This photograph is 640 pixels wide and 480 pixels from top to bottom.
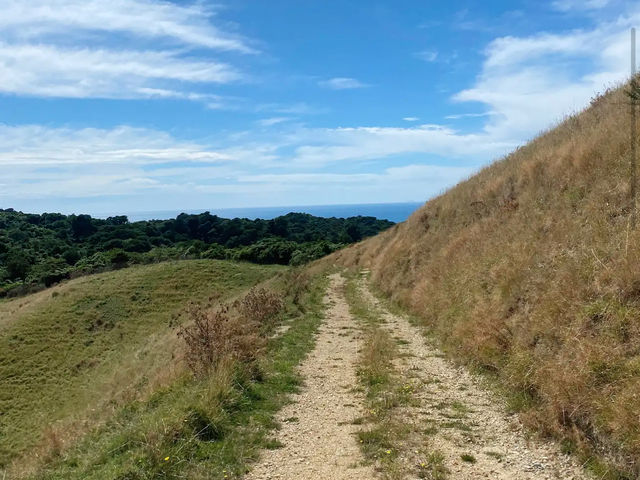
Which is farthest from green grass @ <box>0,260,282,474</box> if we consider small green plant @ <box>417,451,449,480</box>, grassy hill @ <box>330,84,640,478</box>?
grassy hill @ <box>330,84,640,478</box>

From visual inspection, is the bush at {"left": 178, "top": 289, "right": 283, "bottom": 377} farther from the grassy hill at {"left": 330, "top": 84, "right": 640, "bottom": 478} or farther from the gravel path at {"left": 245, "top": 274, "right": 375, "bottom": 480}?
the grassy hill at {"left": 330, "top": 84, "right": 640, "bottom": 478}

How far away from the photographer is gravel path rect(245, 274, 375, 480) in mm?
5139

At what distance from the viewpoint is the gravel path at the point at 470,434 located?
4.84 metres

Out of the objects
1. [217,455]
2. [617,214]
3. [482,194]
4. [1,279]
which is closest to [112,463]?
[217,455]

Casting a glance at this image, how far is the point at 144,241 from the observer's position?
4154 inches

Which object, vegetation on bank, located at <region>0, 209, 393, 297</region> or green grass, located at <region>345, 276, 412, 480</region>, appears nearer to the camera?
green grass, located at <region>345, 276, 412, 480</region>

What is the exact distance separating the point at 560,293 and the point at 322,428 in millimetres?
4349

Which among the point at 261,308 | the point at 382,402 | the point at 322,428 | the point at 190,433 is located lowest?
the point at 322,428

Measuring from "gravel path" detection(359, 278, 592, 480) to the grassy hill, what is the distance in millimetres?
290

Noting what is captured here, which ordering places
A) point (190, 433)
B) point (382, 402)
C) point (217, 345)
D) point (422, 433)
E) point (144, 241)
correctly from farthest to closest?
point (144, 241) < point (217, 345) < point (382, 402) < point (422, 433) < point (190, 433)

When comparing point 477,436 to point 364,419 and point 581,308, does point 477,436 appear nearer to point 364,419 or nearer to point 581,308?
point 364,419

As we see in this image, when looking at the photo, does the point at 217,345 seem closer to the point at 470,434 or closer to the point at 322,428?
the point at 322,428

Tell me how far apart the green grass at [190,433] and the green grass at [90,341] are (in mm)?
2034

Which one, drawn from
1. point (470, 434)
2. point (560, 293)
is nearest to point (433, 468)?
point (470, 434)
